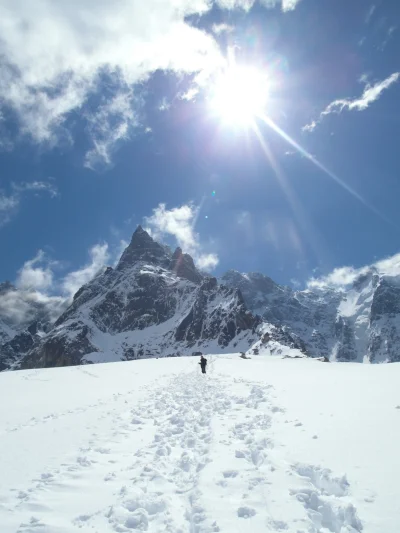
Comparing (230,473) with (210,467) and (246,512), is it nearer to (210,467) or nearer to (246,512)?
(210,467)

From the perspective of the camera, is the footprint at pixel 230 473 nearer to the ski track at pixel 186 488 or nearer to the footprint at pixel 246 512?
the ski track at pixel 186 488

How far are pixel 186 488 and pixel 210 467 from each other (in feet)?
3.26

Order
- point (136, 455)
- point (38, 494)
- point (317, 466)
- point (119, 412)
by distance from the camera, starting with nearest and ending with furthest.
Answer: point (38, 494)
point (317, 466)
point (136, 455)
point (119, 412)

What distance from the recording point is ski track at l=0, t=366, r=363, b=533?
5469 mm

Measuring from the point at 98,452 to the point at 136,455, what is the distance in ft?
3.66

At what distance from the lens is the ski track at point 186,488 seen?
547 centimetres

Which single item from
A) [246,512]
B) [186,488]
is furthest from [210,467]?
[246,512]

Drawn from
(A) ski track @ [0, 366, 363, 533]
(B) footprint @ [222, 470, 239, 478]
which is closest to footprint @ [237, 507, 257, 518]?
(A) ski track @ [0, 366, 363, 533]

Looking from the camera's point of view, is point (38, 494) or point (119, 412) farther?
point (119, 412)

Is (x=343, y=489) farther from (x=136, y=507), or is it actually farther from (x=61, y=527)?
(x=61, y=527)

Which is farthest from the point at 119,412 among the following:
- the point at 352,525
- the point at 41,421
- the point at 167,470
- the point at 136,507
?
the point at 352,525

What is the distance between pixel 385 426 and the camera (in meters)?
8.88

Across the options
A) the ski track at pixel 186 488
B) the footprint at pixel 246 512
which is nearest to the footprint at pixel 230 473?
the ski track at pixel 186 488

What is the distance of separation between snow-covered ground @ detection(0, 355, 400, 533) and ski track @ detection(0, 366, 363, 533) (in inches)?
1.0
